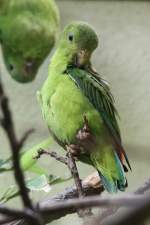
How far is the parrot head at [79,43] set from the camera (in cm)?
112

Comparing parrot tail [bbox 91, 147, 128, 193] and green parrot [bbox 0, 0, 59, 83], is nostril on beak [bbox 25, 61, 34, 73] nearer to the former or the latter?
green parrot [bbox 0, 0, 59, 83]

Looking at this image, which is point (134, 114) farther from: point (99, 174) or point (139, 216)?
point (139, 216)

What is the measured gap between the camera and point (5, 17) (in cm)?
70

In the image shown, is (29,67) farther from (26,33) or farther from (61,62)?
(61,62)

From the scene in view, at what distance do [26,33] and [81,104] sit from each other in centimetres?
52

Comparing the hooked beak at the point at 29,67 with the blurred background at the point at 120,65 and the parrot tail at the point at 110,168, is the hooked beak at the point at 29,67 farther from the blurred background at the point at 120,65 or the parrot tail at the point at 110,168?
the blurred background at the point at 120,65

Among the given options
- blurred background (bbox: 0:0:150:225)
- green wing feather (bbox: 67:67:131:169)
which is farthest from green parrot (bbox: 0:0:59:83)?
blurred background (bbox: 0:0:150:225)

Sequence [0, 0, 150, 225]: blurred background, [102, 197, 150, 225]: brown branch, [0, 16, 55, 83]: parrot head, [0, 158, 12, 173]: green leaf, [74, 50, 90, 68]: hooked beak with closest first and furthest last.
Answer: [102, 197, 150, 225]: brown branch → [0, 16, 55, 83]: parrot head → [0, 158, 12, 173]: green leaf → [74, 50, 90, 68]: hooked beak → [0, 0, 150, 225]: blurred background

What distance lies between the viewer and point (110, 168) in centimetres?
112

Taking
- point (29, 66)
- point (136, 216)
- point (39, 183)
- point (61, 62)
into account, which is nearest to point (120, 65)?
point (61, 62)

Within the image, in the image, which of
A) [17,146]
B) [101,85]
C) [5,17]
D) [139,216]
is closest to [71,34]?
[101,85]

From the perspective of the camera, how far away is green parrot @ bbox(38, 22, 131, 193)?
1.12m

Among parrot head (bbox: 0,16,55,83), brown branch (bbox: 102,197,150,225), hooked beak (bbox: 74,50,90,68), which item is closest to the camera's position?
brown branch (bbox: 102,197,150,225)

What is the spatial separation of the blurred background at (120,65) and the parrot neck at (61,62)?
2.41 feet
